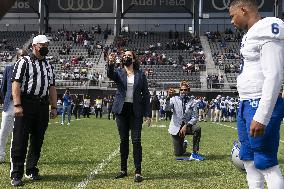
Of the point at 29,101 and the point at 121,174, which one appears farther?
the point at 121,174

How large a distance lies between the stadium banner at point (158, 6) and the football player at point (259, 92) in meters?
52.3

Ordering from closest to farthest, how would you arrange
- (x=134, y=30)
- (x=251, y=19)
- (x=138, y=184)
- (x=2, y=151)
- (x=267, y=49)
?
1. (x=267, y=49)
2. (x=251, y=19)
3. (x=138, y=184)
4. (x=2, y=151)
5. (x=134, y=30)

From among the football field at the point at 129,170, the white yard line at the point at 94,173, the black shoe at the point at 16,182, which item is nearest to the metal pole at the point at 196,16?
the football field at the point at 129,170

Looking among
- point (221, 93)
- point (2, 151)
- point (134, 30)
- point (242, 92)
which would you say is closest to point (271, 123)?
point (242, 92)

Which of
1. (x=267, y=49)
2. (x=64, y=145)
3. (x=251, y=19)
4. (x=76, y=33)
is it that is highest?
(x=76, y=33)

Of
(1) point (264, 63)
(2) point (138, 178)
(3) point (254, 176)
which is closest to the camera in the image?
(1) point (264, 63)

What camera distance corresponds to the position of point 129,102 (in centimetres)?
754

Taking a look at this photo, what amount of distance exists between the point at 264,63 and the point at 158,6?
5352cm

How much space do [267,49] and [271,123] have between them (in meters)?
0.64

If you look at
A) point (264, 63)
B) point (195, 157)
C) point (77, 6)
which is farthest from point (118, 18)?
point (264, 63)

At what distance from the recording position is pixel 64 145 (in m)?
12.3

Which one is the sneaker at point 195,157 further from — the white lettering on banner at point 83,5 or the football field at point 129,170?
the white lettering on banner at point 83,5

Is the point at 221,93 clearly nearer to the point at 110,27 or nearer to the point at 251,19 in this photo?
the point at 110,27

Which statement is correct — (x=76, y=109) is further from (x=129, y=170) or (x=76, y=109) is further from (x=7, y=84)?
(x=129, y=170)
